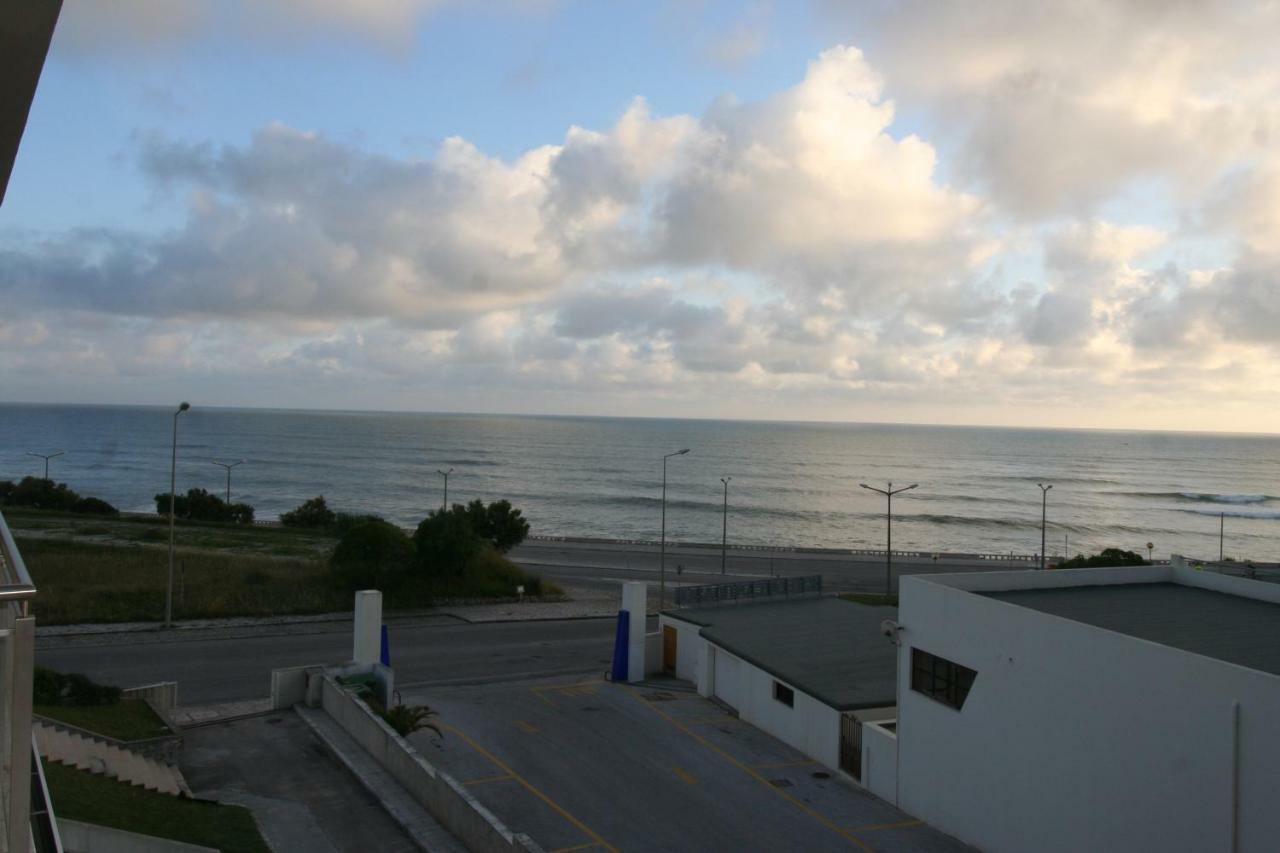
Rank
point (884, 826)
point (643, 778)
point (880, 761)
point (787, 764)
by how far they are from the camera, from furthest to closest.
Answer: point (787, 764)
point (643, 778)
point (880, 761)
point (884, 826)

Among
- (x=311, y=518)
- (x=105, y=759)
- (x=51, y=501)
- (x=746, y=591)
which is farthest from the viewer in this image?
(x=311, y=518)

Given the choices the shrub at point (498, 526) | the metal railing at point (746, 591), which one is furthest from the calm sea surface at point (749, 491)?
the metal railing at point (746, 591)

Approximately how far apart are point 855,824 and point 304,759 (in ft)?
36.9

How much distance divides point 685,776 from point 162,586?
25.4 m

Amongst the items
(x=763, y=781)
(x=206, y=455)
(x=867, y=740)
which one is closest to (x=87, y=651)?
(x=763, y=781)

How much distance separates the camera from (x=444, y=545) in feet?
125

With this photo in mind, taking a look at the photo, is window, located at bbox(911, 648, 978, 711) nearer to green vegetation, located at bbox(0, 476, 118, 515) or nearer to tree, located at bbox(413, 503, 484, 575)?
tree, located at bbox(413, 503, 484, 575)

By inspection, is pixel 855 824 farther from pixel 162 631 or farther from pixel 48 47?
pixel 162 631

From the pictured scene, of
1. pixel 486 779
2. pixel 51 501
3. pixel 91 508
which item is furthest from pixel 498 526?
pixel 51 501

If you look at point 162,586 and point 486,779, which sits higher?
point 162,586

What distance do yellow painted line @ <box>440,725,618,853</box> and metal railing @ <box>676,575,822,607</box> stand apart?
9.11m

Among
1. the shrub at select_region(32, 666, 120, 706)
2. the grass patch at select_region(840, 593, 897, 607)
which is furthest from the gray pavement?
the grass patch at select_region(840, 593, 897, 607)

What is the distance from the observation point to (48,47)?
14.2 feet

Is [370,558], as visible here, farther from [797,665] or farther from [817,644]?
[797,665]
